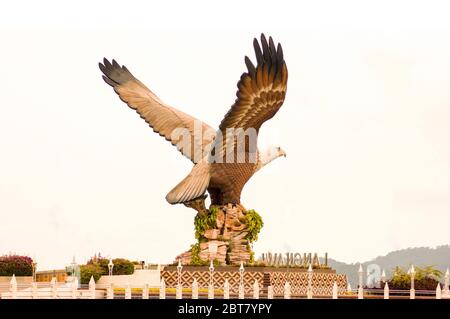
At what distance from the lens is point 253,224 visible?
3497 cm

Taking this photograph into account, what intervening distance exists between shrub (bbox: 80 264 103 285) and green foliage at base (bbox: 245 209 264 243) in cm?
1008

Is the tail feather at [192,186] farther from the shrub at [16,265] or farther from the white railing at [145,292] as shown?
the shrub at [16,265]

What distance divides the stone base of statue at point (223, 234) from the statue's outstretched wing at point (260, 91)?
8.37ft

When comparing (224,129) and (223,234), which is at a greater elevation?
(224,129)

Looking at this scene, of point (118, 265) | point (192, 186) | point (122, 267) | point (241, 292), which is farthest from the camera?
point (122, 267)

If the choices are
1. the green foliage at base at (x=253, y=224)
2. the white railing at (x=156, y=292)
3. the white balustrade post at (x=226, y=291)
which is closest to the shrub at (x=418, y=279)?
the white railing at (x=156, y=292)

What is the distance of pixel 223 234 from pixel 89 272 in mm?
10387

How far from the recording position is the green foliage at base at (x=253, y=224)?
34.9 metres

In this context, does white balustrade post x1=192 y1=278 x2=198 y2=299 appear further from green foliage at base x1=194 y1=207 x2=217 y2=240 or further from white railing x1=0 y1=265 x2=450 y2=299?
green foliage at base x1=194 y1=207 x2=217 y2=240

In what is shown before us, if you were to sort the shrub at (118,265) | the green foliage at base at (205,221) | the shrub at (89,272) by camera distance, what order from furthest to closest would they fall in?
the shrub at (118,265) → the shrub at (89,272) → the green foliage at base at (205,221)

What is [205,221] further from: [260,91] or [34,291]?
[34,291]

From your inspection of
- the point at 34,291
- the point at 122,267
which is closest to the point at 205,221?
the point at 34,291
